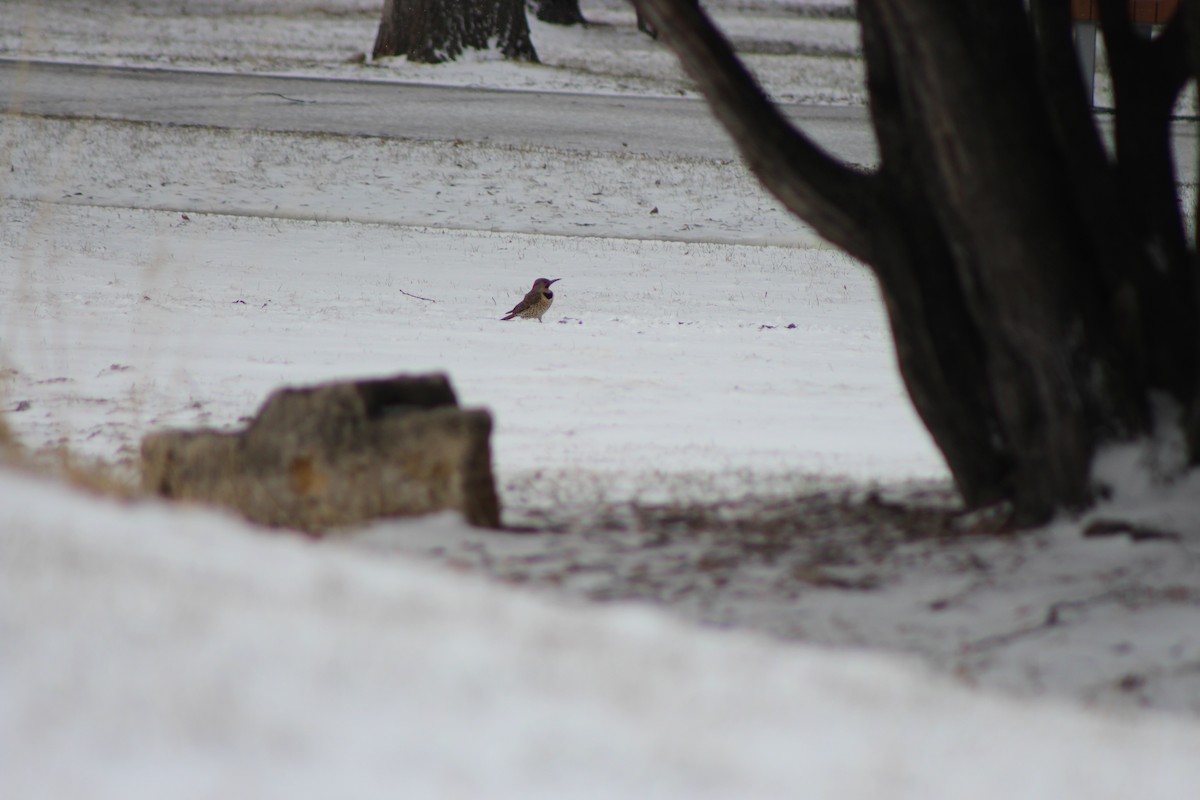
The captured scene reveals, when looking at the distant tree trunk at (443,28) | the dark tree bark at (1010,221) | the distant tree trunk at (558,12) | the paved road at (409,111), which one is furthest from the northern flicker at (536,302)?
the distant tree trunk at (558,12)

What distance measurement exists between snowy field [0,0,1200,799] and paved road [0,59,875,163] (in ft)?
27.4

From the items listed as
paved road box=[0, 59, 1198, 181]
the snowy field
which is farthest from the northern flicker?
paved road box=[0, 59, 1198, 181]

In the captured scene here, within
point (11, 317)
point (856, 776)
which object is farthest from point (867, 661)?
point (11, 317)

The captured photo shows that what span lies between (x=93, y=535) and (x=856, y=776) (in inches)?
78.5

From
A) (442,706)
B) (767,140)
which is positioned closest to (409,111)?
(767,140)

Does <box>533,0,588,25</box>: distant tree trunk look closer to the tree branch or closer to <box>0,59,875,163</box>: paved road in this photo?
<box>0,59,875,163</box>: paved road

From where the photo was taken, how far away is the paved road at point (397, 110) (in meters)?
18.4

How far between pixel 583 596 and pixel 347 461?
1045 mm

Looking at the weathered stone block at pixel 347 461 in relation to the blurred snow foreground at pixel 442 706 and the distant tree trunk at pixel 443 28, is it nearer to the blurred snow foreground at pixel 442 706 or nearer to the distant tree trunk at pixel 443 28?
the blurred snow foreground at pixel 442 706

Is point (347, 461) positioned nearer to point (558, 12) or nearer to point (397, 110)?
point (397, 110)

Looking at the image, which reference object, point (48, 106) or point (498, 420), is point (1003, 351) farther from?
point (48, 106)

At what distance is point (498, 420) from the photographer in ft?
23.8

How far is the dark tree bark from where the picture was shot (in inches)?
168

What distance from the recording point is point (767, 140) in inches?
182
